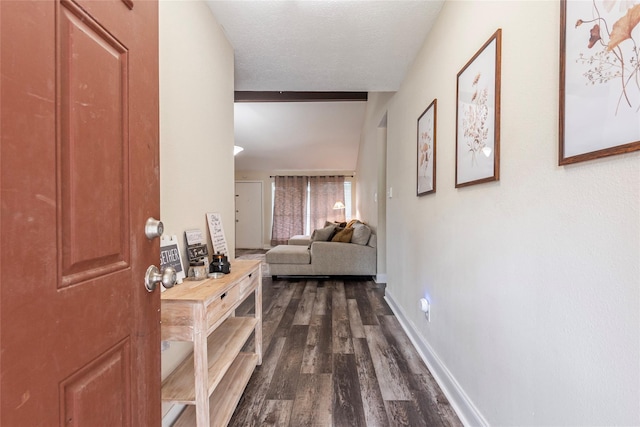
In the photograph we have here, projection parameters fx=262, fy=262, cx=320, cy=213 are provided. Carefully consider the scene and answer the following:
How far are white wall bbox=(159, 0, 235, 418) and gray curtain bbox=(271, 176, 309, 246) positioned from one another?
5.24 m

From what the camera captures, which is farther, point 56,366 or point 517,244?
point 517,244

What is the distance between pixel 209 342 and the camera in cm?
149

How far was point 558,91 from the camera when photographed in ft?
2.58

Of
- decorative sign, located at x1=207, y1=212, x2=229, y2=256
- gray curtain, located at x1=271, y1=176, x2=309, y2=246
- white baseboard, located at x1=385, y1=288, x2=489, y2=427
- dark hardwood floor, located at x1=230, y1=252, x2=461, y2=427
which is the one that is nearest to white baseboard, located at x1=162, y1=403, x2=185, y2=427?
dark hardwood floor, located at x1=230, y1=252, x2=461, y2=427

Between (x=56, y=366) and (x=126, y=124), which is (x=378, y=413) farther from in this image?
(x=126, y=124)

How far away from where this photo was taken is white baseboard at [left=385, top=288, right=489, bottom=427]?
125cm

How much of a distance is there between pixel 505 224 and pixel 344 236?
319 centimetres

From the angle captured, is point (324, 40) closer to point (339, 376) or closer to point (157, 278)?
point (157, 278)

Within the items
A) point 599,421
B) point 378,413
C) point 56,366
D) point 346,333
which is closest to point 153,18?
point 56,366

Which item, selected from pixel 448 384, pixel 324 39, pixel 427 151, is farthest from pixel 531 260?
pixel 324 39

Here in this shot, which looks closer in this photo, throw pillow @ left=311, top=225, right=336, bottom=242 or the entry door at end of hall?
throw pillow @ left=311, top=225, right=336, bottom=242

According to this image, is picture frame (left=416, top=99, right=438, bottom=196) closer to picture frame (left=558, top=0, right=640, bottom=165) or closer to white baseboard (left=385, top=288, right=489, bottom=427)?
picture frame (left=558, top=0, right=640, bottom=165)

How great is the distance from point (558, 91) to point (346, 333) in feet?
6.90

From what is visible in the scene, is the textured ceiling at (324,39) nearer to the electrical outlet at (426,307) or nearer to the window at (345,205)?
the electrical outlet at (426,307)
